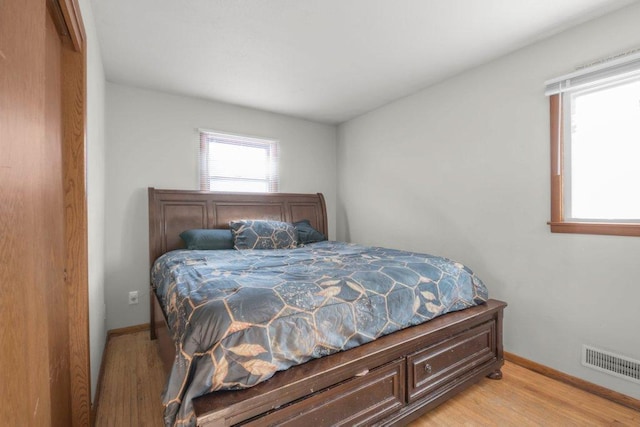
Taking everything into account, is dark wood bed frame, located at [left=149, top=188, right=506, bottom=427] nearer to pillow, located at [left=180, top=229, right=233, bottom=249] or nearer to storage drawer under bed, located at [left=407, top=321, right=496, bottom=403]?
storage drawer under bed, located at [left=407, top=321, right=496, bottom=403]

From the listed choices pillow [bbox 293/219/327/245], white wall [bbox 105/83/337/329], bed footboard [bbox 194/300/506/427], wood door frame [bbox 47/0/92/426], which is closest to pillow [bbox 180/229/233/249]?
white wall [bbox 105/83/337/329]

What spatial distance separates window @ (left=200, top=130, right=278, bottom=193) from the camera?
345 cm

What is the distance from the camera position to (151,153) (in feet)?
10.3

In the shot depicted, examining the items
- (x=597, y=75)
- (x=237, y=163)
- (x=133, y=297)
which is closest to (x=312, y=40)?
(x=237, y=163)

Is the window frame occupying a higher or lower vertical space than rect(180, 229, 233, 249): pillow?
higher

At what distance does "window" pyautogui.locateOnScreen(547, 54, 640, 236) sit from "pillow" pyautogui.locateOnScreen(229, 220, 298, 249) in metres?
2.27

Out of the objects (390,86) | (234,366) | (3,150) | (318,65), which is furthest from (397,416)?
(390,86)

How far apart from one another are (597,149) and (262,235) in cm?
276

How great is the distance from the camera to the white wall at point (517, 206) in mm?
1963

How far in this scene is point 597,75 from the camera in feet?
6.42

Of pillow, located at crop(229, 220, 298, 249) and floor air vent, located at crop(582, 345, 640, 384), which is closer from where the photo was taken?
floor air vent, located at crop(582, 345, 640, 384)

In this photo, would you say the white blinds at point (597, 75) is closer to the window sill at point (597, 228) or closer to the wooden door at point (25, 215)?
the window sill at point (597, 228)

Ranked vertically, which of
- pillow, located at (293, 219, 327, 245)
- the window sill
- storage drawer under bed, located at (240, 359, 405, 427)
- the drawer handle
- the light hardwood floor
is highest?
the window sill

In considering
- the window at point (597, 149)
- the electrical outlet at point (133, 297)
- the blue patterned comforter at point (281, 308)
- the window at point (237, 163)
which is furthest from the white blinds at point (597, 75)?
the electrical outlet at point (133, 297)
